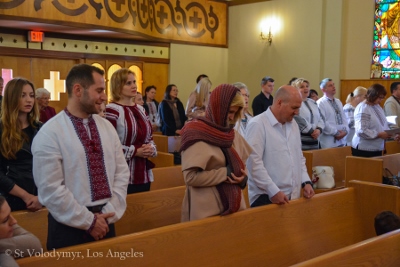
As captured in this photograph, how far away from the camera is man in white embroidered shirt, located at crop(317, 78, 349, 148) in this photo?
5.91 metres

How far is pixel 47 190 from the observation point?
2.19m

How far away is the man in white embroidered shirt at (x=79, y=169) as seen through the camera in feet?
7.20

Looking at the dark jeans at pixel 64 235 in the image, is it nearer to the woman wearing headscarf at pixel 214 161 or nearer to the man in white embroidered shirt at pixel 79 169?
the man in white embroidered shirt at pixel 79 169

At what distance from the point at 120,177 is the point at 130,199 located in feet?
2.79

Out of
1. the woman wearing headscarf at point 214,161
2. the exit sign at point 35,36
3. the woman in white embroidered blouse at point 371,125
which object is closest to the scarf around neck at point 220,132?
the woman wearing headscarf at point 214,161

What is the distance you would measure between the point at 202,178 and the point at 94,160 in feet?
2.02

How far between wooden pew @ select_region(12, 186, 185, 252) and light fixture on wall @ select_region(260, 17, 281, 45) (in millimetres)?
8553

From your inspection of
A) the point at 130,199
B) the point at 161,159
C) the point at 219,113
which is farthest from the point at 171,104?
the point at 219,113

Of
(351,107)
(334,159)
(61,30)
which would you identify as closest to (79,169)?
(334,159)

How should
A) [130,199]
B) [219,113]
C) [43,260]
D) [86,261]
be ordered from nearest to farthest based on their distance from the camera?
1. [43,260]
2. [86,261]
3. [219,113]
4. [130,199]

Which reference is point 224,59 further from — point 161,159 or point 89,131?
point 89,131

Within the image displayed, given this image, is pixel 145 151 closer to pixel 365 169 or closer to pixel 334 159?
pixel 365 169

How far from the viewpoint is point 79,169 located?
2252 mm

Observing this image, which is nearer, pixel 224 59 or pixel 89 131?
pixel 89 131
